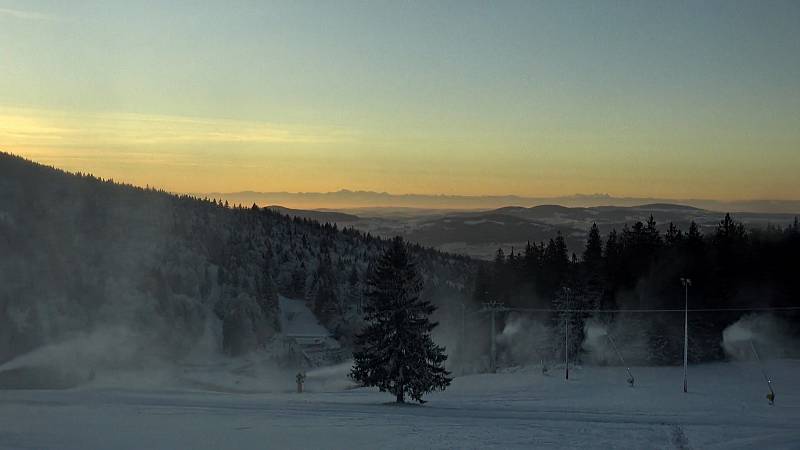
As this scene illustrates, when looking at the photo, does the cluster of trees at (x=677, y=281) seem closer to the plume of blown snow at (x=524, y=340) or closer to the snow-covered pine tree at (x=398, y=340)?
the plume of blown snow at (x=524, y=340)

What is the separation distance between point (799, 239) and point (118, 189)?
102105 millimetres

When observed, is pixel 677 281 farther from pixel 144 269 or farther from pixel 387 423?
pixel 144 269

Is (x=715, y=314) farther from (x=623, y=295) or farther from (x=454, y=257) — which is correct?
(x=454, y=257)

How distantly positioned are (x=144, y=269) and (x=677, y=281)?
2827 inches

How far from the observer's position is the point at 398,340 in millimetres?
40844

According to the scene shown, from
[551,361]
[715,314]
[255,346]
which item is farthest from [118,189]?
[715,314]

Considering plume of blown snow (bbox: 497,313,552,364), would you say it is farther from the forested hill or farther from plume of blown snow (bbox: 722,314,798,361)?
the forested hill

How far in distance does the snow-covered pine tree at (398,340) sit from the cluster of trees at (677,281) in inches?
1171

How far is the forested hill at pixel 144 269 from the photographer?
98.3 meters

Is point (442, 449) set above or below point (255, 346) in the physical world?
above

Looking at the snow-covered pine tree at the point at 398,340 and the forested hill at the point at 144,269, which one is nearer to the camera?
the snow-covered pine tree at the point at 398,340

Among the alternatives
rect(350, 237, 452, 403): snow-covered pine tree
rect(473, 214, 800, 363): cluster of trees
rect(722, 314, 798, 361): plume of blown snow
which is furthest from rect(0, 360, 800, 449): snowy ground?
rect(473, 214, 800, 363): cluster of trees

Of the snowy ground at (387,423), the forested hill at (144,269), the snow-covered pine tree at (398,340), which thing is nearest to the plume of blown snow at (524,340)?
the snowy ground at (387,423)

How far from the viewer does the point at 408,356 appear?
1604 inches
